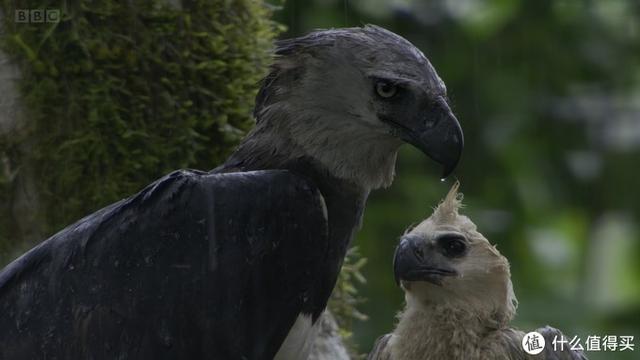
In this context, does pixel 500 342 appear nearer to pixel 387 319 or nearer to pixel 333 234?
pixel 333 234

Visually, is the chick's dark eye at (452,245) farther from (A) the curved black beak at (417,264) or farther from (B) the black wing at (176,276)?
(B) the black wing at (176,276)

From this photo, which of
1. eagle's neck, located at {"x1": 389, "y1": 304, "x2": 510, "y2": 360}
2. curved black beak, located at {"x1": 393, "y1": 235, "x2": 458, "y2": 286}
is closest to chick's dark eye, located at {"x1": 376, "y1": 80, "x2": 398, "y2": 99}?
curved black beak, located at {"x1": 393, "y1": 235, "x2": 458, "y2": 286}

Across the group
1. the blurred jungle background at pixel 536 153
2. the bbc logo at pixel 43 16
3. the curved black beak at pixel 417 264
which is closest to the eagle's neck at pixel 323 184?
the curved black beak at pixel 417 264

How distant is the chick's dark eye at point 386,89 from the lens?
14.7ft

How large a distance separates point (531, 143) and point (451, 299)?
3.46 meters

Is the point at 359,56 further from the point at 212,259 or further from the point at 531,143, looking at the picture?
the point at 531,143

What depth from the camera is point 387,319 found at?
8500 mm

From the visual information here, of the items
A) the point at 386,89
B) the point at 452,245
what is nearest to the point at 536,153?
the point at 452,245

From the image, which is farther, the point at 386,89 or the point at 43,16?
the point at 43,16

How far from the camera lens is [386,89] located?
4504 millimetres

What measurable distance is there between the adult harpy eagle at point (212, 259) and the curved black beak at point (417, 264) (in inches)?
29.6

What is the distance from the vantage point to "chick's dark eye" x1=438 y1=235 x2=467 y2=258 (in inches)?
214

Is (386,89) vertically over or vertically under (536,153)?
over

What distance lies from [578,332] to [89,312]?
13.7 feet
